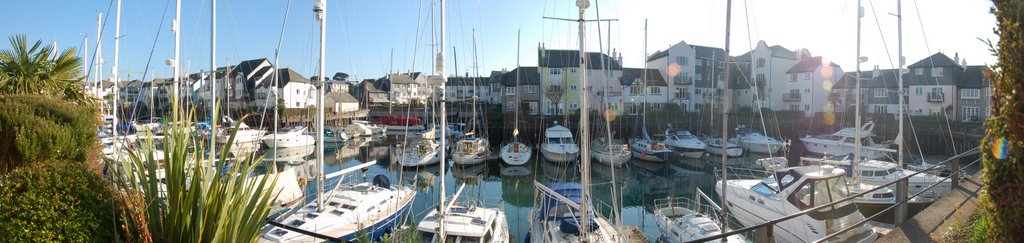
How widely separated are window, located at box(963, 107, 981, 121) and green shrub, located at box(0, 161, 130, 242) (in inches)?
2659

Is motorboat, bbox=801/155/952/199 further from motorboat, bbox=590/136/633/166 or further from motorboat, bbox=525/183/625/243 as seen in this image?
motorboat, bbox=590/136/633/166

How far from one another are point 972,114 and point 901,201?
199 ft

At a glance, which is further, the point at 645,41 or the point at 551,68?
the point at 551,68

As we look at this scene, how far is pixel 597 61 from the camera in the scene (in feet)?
202

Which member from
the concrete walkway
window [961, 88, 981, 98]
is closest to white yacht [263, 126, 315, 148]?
the concrete walkway

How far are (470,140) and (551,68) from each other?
26.7 meters

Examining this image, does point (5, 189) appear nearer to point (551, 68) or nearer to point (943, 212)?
point (943, 212)

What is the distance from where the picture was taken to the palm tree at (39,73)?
33.8ft

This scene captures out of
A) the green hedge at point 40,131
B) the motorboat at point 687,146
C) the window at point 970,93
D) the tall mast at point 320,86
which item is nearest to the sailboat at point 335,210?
the tall mast at point 320,86

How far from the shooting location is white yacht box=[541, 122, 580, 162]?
36344 mm

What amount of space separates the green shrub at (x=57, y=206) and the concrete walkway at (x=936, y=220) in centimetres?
768

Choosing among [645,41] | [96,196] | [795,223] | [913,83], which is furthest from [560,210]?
[913,83]

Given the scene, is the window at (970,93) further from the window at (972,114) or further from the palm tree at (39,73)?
the palm tree at (39,73)

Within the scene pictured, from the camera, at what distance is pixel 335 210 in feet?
50.0
